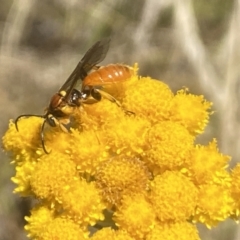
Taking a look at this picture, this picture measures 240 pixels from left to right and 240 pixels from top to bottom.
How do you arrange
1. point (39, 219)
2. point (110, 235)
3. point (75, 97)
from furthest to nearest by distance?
point (75, 97), point (39, 219), point (110, 235)

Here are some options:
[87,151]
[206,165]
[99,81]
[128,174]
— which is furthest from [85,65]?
[206,165]

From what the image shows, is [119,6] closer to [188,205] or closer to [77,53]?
[77,53]

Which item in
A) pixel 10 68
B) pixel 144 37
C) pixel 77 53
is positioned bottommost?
pixel 10 68

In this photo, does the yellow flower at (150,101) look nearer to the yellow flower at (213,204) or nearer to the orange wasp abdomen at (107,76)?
the orange wasp abdomen at (107,76)

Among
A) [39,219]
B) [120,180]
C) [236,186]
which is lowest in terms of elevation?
[39,219]

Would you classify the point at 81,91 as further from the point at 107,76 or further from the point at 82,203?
the point at 82,203

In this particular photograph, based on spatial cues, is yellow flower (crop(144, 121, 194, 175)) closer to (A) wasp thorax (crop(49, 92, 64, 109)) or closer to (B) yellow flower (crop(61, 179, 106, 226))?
(B) yellow flower (crop(61, 179, 106, 226))

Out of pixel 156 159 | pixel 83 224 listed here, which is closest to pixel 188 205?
pixel 156 159
